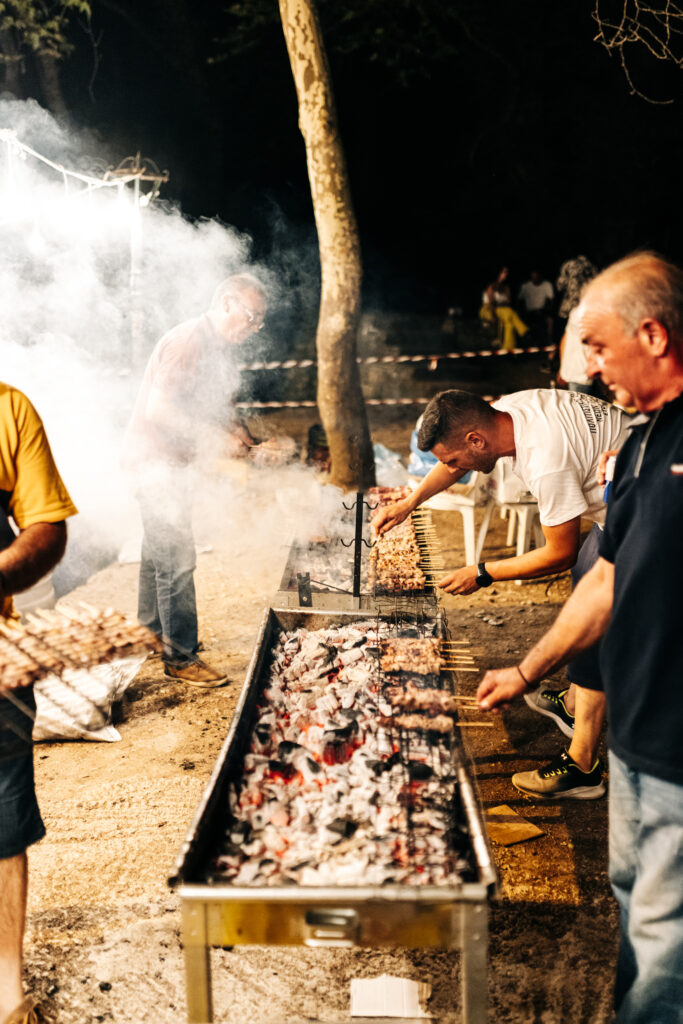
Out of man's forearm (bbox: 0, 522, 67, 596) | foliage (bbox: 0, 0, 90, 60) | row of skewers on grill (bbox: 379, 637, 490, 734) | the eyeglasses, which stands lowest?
row of skewers on grill (bbox: 379, 637, 490, 734)

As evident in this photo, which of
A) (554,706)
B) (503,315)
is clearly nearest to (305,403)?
(554,706)

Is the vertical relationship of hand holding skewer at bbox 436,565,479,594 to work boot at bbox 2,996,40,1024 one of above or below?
above

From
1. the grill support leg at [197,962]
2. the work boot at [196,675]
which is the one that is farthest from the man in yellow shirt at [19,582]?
the work boot at [196,675]

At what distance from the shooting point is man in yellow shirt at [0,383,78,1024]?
2738 millimetres

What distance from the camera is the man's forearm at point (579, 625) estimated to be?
2.67 m

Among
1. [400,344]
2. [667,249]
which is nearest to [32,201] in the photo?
[400,344]

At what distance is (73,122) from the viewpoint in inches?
788

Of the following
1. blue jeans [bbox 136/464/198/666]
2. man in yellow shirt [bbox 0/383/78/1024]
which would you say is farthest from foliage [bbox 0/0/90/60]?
man in yellow shirt [bbox 0/383/78/1024]

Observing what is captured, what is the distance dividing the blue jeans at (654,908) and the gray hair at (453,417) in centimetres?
211

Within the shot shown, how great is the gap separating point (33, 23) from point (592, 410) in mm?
17215

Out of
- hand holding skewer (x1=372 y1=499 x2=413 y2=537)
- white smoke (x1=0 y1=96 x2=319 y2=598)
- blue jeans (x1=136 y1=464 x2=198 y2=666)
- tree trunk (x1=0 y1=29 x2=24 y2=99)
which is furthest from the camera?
tree trunk (x1=0 y1=29 x2=24 y2=99)

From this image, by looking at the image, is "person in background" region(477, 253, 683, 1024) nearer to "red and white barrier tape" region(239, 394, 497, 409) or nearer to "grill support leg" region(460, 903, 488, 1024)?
"grill support leg" region(460, 903, 488, 1024)

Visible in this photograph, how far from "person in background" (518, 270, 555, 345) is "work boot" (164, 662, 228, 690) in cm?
1702

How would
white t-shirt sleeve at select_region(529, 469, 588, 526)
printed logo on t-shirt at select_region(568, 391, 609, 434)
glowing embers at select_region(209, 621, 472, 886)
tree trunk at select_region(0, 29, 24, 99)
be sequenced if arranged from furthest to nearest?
tree trunk at select_region(0, 29, 24, 99) → printed logo on t-shirt at select_region(568, 391, 609, 434) → white t-shirt sleeve at select_region(529, 469, 588, 526) → glowing embers at select_region(209, 621, 472, 886)
